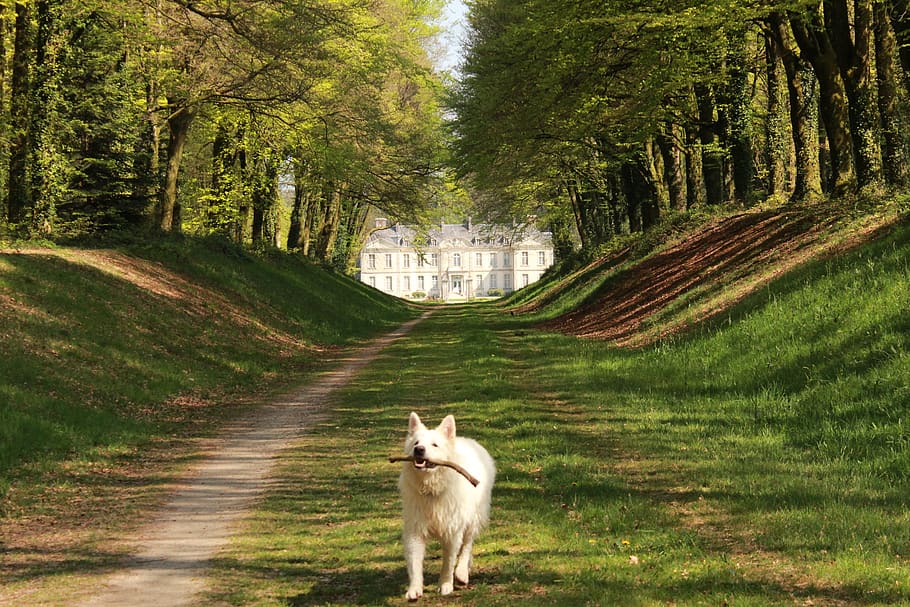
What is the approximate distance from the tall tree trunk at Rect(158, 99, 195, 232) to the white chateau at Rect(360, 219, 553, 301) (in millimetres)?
114184

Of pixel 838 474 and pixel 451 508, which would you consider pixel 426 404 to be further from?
pixel 451 508

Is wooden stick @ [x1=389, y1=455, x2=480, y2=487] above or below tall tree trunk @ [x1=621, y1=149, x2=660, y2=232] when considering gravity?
below

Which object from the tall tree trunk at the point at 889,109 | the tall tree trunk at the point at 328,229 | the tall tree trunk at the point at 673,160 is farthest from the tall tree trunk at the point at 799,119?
the tall tree trunk at the point at 328,229

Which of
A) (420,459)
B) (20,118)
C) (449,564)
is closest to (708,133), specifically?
(20,118)

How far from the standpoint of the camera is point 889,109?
19750mm

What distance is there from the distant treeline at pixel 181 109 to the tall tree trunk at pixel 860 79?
1122 centimetres

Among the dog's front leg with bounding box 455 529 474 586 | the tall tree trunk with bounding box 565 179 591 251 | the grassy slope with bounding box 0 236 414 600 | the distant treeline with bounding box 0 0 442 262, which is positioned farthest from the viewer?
the tall tree trunk with bounding box 565 179 591 251

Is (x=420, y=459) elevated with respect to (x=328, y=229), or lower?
lower

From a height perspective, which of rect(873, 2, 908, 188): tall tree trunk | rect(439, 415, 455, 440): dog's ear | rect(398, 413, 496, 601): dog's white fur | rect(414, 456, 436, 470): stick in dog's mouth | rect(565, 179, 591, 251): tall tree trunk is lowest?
rect(398, 413, 496, 601): dog's white fur

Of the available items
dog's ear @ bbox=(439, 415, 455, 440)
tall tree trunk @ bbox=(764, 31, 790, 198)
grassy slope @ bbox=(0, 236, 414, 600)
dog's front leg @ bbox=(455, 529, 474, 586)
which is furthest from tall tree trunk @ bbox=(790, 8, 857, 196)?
dog's front leg @ bbox=(455, 529, 474, 586)

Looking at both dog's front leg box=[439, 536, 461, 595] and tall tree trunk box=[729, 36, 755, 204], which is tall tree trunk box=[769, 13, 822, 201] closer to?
tall tree trunk box=[729, 36, 755, 204]

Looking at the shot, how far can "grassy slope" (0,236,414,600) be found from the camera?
9.62 m

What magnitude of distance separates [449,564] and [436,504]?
1.61 feet

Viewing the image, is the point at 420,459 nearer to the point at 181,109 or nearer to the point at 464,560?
→ the point at 464,560
